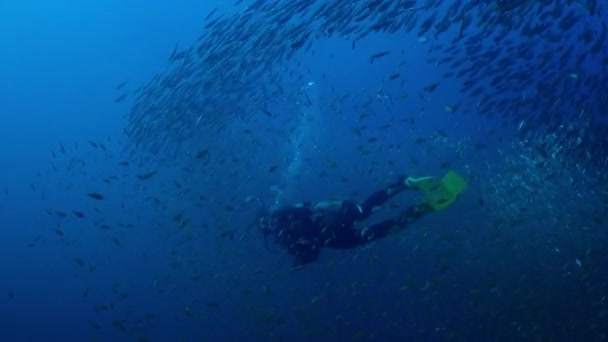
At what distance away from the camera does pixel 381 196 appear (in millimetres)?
10383

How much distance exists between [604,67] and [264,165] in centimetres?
2255

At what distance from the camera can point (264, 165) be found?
32844 mm

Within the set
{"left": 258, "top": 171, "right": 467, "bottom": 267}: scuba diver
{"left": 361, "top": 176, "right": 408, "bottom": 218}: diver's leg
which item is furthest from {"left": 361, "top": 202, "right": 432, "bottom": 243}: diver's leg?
{"left": 361, "top": 176, "right": 408, "bottom": 218}: diver's leg

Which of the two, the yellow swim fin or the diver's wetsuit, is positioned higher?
the diver's wetsuit

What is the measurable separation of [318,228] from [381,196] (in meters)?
1.67

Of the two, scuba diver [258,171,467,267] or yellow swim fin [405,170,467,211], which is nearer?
scuba diver [258,171,467,267]

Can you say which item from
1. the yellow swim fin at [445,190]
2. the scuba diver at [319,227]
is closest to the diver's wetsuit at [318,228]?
the scuba diver at [319,227]

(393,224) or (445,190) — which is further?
(445,190)

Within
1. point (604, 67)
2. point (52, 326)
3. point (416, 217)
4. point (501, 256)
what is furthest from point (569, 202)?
point (52, 326)

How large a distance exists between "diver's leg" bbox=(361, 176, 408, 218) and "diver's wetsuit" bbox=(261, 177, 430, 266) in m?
0.35

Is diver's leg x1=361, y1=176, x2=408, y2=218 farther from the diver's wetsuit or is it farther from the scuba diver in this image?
the diver's wetsuit

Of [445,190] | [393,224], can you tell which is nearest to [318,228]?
[393,224]

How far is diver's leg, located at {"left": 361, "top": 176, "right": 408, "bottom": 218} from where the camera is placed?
32.9ft

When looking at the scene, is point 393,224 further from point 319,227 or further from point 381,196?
point 319,227
